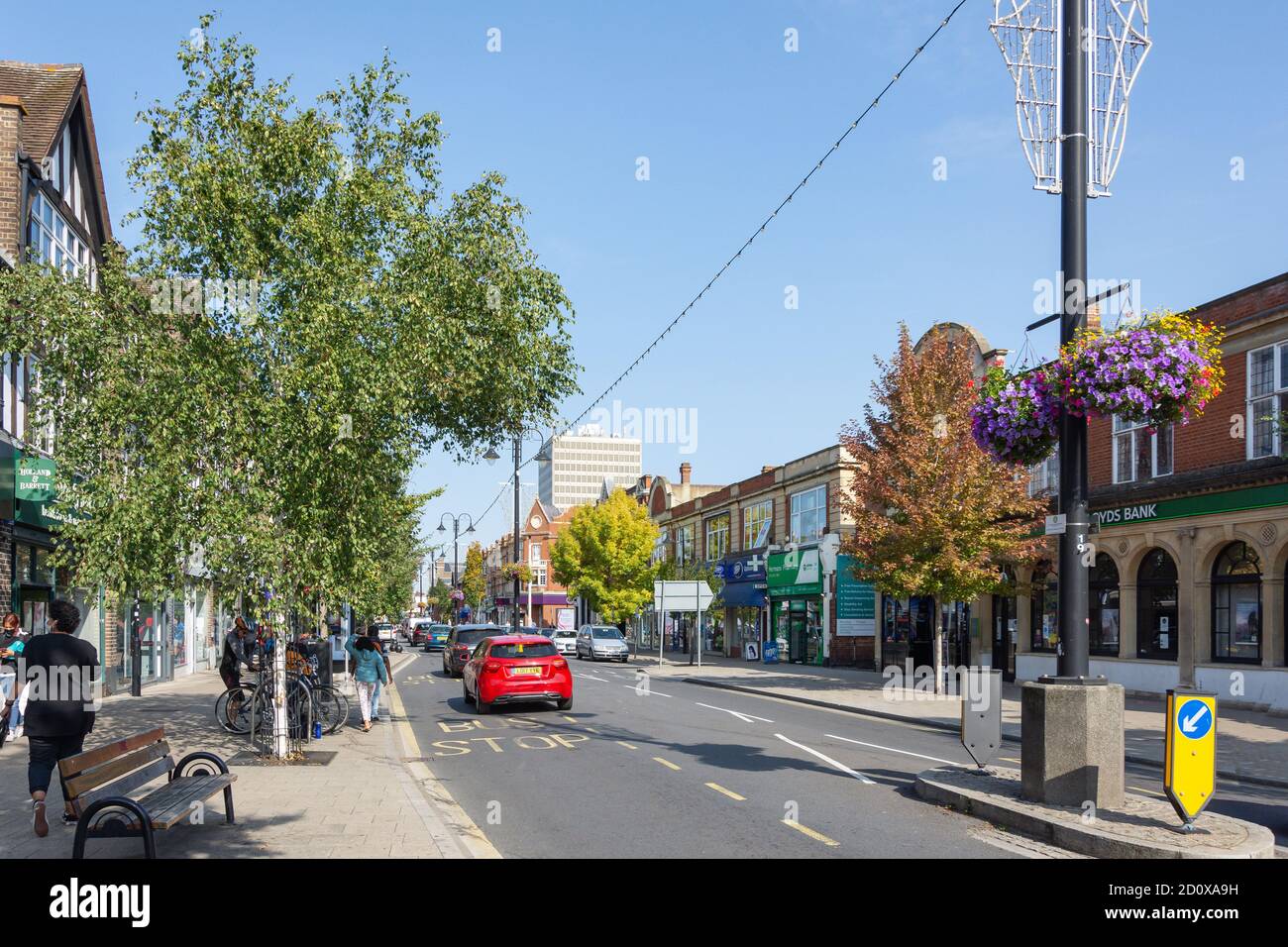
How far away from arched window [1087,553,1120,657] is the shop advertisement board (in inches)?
505

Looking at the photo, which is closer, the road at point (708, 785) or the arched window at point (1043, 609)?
the road at point (708, 785)

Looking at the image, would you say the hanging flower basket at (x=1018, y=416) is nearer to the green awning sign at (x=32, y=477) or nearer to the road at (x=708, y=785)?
the road at (x=708, y=785)

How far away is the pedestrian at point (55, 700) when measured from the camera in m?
8.74

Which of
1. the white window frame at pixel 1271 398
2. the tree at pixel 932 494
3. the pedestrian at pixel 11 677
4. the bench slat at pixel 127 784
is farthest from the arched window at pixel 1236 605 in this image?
the pedestrian at pixel 11 677

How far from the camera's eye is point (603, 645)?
4859 centimetres

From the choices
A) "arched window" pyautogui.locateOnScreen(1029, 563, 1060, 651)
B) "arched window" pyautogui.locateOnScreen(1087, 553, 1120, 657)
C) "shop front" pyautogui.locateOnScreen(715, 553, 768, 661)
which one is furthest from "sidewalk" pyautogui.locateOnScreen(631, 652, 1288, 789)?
"shop front" pyautogui.locateOnScreen(715, 553, 768, 661)

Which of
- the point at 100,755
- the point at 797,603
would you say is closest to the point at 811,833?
the point at 100,755

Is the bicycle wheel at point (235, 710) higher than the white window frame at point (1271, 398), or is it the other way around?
the white window frame at point (1271, 398)

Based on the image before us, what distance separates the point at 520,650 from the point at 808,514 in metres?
24.7

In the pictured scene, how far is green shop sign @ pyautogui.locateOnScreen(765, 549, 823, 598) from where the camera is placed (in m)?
41.5

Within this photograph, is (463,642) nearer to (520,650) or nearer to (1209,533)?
(520,650)

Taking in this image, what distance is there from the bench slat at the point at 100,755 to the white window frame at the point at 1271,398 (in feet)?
64.3

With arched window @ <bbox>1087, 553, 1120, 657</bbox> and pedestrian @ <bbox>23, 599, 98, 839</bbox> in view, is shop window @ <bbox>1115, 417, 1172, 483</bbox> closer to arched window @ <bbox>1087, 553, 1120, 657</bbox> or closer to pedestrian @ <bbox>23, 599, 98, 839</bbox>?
arched window @ <bbox>1087, 553, 1120, 657</bbox>

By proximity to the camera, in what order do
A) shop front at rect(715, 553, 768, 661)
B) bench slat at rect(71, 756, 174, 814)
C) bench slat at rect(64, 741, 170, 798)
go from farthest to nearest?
shop front at rect(715, 553, 768, 661)
bench slat at rect(71, 756, 174, 814)
bench slat at rect(64, 741, 170, 798)
